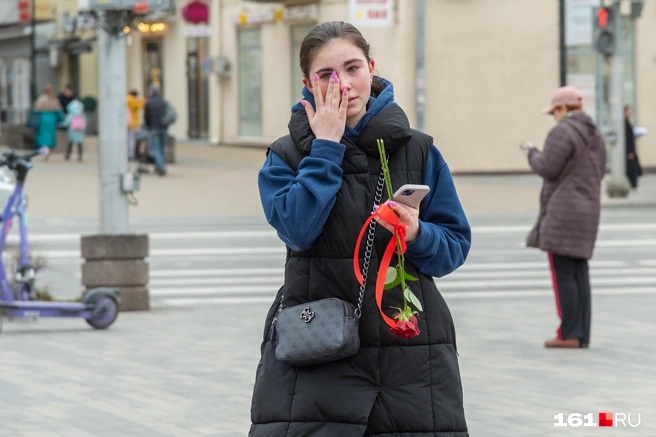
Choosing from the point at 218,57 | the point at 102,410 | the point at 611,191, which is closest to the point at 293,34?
the point at 218,57

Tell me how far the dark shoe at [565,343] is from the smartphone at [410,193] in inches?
230

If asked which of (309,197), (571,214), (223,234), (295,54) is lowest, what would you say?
(223,234)

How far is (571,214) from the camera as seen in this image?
923 cm

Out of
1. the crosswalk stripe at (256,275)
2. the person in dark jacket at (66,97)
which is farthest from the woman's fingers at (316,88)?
the person in dark jacket at (66,97)

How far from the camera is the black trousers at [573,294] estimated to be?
9.24m

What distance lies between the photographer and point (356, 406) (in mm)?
3643

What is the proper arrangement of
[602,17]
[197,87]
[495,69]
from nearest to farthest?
[602,17], [495,69], [197,87]

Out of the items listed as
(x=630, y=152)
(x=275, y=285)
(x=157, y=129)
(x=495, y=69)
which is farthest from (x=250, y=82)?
(x=275, y=285)

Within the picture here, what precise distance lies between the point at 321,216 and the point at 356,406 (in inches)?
20.0

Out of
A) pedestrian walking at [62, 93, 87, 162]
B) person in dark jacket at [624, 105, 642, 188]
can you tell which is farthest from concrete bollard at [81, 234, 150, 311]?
pedestrian walking at [62, 93, 87, 162]

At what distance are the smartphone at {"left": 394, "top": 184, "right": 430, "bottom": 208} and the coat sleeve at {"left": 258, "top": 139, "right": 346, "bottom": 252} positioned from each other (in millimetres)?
167

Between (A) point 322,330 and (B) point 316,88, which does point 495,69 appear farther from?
(A) point 322,330

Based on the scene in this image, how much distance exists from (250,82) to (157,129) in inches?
407

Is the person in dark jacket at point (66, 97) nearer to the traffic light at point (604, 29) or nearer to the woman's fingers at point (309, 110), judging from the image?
the traffic light at point (604, 29)
